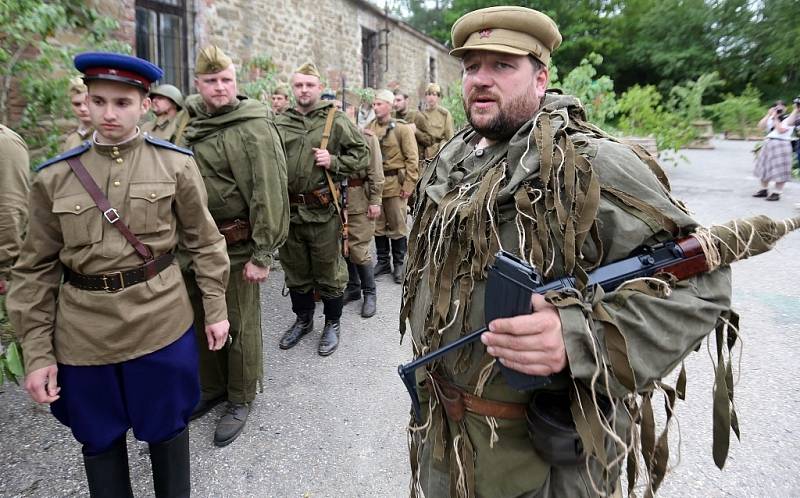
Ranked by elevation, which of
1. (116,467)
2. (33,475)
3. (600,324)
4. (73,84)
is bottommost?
(33,475)

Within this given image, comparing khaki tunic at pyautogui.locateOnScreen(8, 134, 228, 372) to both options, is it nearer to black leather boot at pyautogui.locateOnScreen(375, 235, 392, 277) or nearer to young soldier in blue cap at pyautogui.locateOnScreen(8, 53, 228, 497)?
young soldier in blue cap at pyautogui.locateOnScreen(8, 53, 228, 497)

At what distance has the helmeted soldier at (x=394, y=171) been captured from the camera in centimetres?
582

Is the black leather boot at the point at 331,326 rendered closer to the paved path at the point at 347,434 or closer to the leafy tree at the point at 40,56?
the paved path at the point at 347,434

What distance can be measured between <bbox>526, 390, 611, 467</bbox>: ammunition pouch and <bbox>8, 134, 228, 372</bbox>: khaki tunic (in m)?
1.52

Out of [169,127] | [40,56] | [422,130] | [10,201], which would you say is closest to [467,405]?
[10,201]

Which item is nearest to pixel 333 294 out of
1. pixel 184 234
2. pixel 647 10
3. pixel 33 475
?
pixel 184 234

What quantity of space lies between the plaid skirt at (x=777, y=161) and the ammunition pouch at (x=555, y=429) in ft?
31.1

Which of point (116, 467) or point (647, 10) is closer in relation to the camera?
point (116, 467)

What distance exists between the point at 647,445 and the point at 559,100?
1012 mm

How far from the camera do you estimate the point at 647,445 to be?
1.36 metres

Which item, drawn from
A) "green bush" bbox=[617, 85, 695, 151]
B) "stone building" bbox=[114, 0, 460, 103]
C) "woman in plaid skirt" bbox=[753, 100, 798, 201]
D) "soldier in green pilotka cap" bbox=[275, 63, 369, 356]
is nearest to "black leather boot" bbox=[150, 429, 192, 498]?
"soldier in green pilotka cap" bbox=[275, 63, 369, 356]

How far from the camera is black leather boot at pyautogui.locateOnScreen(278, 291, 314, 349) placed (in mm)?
4062

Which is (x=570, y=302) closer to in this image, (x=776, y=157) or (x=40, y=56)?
(x=40, y=56)

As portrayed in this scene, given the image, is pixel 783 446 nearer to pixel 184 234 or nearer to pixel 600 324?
pixel 600 324
